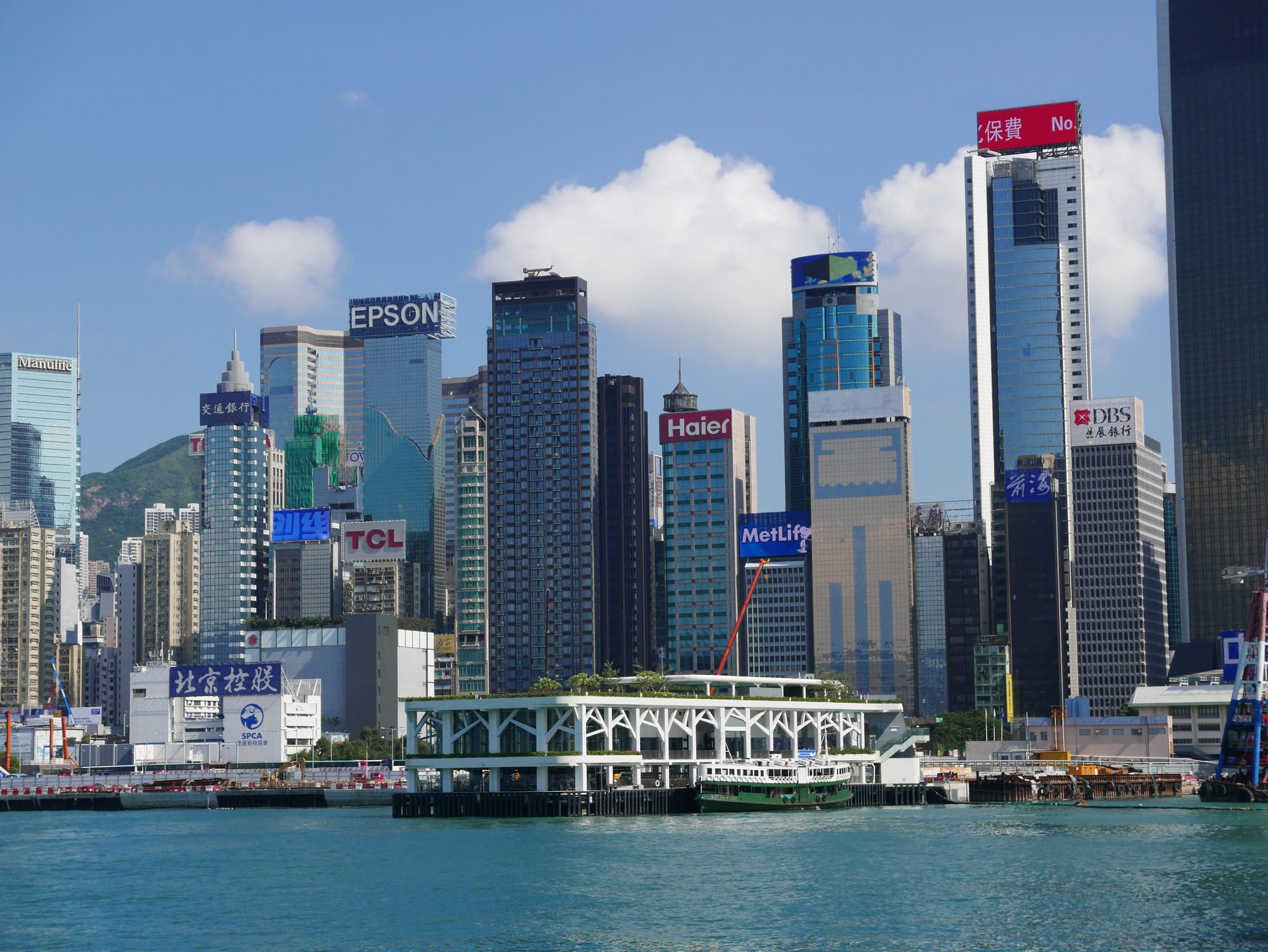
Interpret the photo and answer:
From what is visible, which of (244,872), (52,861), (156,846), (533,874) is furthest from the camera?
(156,846)

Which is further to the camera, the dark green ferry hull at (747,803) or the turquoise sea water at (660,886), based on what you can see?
the dark green ferry hull at (747,803)

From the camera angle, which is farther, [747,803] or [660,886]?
[747,803]

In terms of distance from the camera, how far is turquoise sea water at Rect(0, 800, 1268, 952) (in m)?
85.4

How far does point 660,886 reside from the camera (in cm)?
10044

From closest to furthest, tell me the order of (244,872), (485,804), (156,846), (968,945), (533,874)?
(968,945) < (533,874) < (244,872) < (156,846) < (485,804)

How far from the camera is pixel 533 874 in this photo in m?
106

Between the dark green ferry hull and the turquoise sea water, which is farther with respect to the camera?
the dark green ferry hull

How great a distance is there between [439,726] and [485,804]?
10.5m

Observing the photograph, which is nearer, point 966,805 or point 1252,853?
point 1252,853

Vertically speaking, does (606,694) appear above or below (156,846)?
above

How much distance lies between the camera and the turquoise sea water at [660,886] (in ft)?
280

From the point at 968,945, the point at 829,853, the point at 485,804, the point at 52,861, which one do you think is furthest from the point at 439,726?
the point at 968,945

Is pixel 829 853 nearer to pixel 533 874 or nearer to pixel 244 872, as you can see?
pixel 533 874

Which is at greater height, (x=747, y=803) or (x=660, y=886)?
(x=660, y=886)
